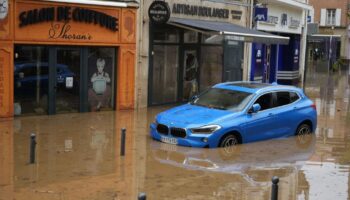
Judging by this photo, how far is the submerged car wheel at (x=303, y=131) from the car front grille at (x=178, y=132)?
3785mm

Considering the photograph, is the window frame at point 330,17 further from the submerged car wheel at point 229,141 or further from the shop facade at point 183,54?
the submerged car wheel at point 229,141

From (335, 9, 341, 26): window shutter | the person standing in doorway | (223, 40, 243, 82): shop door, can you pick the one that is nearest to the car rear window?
the person standing in doorway

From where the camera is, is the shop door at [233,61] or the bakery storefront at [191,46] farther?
the shop door at [233,61]

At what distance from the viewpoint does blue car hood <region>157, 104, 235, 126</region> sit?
1245 centimetres

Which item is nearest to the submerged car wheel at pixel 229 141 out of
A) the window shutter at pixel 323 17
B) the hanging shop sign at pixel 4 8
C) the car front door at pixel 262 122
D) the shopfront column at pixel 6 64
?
the car front door at pixel 262 122

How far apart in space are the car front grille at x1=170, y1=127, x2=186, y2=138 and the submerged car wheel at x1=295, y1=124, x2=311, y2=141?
12.4ft

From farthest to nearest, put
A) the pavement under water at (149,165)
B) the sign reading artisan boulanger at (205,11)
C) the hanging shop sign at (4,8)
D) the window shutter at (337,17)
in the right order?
the window shutter at (337,17) < the sign reading artisan boulanger at (205,11) < the hanging shop sign at (4,8) < the pavement under water at (149,165)

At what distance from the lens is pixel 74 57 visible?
690 inches

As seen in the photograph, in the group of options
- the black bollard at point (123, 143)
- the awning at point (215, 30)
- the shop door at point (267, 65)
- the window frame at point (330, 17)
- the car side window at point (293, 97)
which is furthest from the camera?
the window frame at point (330, 17)

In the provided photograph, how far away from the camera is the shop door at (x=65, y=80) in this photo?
17.0 metres

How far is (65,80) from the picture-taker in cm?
1731

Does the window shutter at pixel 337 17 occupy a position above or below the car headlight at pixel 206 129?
above

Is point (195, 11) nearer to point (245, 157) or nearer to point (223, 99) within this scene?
point (223, 99)

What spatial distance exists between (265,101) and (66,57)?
22.4 feet
